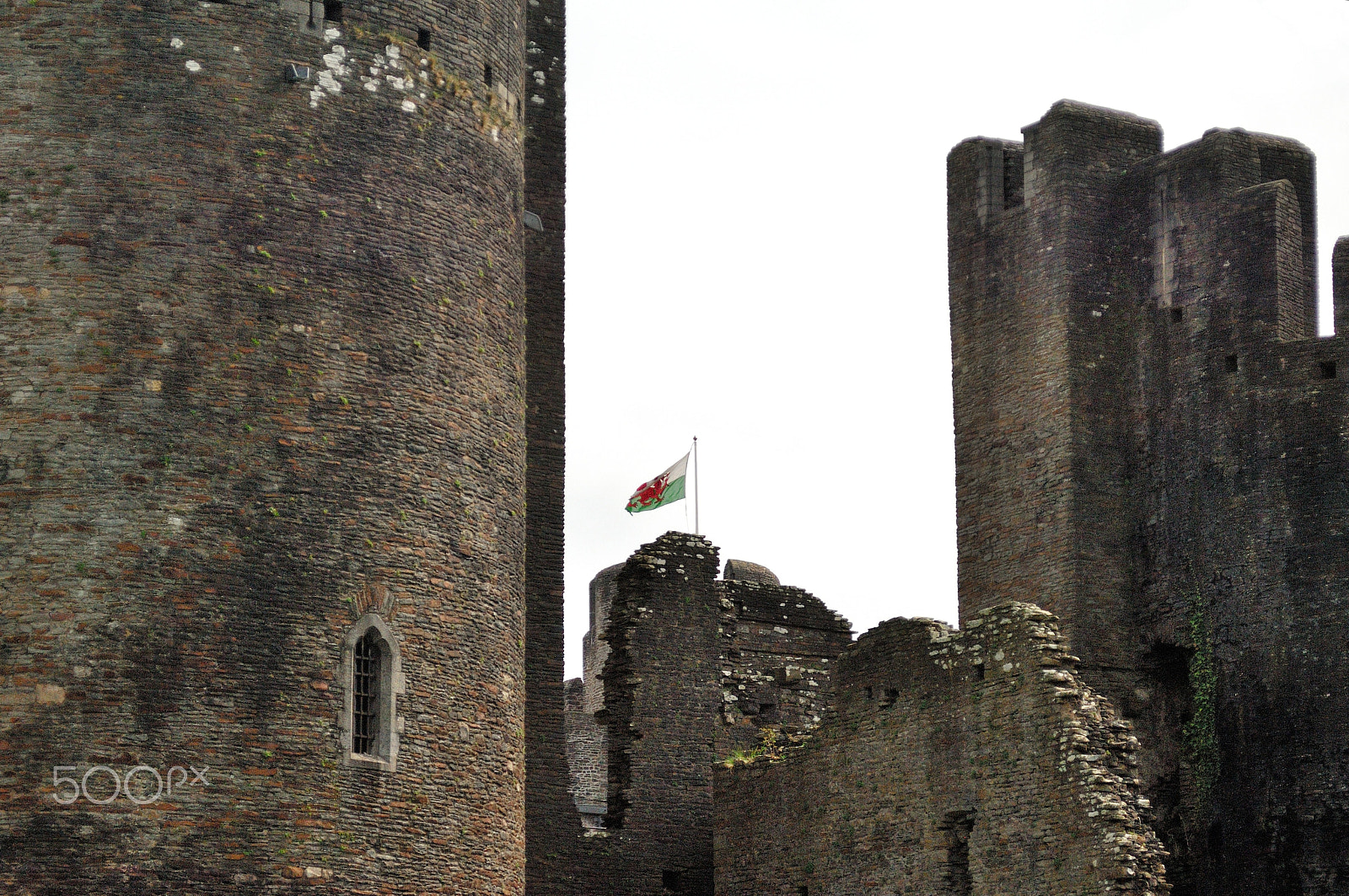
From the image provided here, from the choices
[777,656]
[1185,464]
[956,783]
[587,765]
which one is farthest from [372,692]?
[587,765]

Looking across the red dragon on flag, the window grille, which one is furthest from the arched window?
the red dragon on flag

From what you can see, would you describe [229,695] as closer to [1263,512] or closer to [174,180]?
[174,180]

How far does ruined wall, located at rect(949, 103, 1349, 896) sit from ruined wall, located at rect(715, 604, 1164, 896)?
3.61 metres

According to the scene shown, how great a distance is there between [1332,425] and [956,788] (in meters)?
6.41

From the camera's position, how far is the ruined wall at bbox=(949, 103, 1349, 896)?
26.3m

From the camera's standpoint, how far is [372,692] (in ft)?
73.3

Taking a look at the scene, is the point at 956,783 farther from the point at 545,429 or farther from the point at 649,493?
the point at 649,493

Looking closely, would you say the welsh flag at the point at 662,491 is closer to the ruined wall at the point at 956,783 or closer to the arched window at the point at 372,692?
the ruined wall at the point at 956,783

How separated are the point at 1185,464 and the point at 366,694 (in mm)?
11003

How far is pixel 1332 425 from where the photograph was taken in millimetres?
26719

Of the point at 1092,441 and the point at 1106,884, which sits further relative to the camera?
the point at 1092,441

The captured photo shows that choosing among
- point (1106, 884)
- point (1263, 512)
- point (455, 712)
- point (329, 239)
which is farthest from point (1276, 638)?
point (329, 239)

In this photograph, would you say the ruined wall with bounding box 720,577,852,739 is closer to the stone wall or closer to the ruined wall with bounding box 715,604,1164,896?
the ruined wall with bounding box 715,604,1164,896

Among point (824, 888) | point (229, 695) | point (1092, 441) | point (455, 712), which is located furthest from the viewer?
point (1092, 441)
